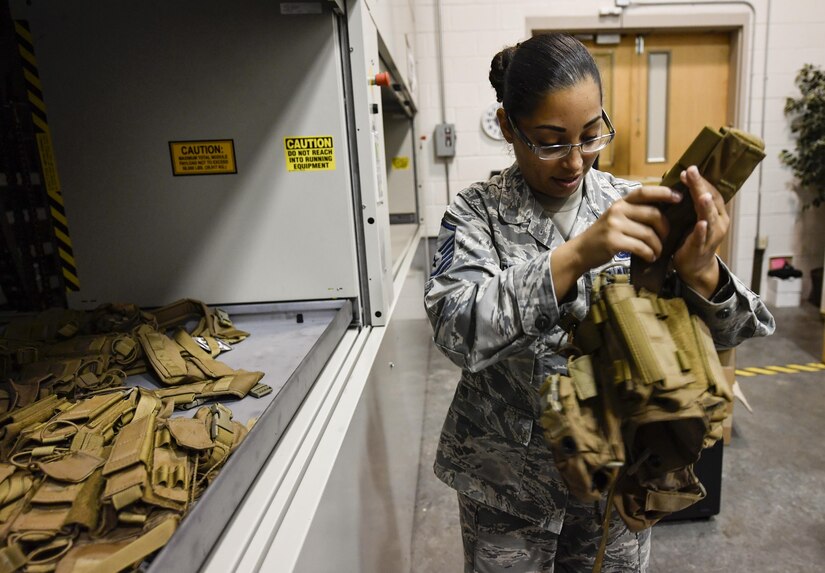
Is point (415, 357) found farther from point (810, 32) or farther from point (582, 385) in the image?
point (810, 32)

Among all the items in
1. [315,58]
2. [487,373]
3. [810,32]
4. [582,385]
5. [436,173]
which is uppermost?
[810,32]

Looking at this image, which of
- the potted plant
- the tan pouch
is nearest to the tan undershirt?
the tan pouch

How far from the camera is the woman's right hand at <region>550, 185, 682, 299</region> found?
71 cm

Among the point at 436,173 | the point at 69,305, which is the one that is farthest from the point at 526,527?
the point at 436,173

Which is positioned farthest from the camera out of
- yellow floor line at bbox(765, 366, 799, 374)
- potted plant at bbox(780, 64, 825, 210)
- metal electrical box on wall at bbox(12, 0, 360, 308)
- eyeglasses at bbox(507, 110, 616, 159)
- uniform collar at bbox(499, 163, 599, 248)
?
potted plant at bbox(780, 64, 825, 210)

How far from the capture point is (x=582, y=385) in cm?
72

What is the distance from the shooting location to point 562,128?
88 centimetres

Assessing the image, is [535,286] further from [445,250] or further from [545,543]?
[545,543]

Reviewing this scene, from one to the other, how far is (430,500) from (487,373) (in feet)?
4.77

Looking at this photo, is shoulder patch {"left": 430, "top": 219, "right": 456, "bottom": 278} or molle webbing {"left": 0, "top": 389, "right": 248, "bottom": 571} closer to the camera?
molle webbing {"left": 0, "top": 389, "right": 248, "bottom": 571}

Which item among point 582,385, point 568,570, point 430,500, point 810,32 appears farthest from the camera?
point 810,32

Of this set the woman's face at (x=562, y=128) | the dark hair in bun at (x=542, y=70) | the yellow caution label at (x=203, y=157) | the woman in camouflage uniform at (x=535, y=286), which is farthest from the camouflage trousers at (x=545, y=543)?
the yellow caution label at (x=203, y=157)

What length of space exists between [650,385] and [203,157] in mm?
1318

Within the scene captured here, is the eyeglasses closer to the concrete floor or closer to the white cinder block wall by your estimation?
the concrete floor
